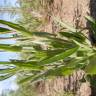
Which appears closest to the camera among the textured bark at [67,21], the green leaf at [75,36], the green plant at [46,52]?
the green plant at [46,52]

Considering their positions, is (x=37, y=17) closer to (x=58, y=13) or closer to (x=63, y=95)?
(x=58, y=13)

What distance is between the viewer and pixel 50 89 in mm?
3574

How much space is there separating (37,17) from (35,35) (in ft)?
8.00

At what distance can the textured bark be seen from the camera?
2.86 meters

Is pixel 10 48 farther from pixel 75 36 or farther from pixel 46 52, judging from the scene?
pixel 75 36

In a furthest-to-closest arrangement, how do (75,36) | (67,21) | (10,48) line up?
(67,21)
(75,36)
(10,48)

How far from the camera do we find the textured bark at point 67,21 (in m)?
2.86

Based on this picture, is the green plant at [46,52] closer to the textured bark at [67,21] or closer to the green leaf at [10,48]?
the green leaf at [10,48]

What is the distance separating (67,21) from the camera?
3.23 m

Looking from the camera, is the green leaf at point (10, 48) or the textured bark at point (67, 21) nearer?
the green leaf at point (10, 48)

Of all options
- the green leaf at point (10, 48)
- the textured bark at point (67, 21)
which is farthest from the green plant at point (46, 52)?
the textured bark at point (67, 21)

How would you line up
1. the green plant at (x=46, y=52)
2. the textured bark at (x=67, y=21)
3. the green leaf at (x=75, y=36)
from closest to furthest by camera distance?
the green plant at (x=46, y=52), the green leaf at (x=75, y=36), the textured bark at (x=67, y=21)

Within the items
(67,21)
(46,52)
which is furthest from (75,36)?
(67,21)

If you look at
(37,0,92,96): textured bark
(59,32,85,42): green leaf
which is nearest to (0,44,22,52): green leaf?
(59,32,85,42): green leaf
